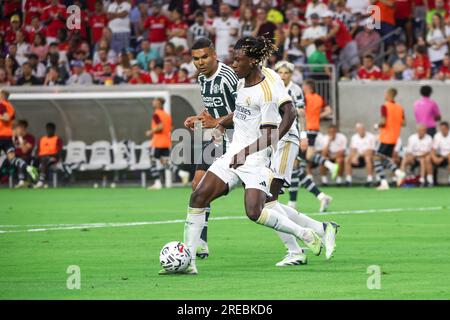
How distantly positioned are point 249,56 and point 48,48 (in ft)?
72.2

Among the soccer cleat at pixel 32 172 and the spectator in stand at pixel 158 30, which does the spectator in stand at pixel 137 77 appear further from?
the soccer cleat at pixel 32 172

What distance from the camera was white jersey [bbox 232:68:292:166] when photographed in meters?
11.7

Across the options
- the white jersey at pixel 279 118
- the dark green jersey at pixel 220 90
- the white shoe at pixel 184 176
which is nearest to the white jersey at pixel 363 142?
the white shoe at pixel 184 176

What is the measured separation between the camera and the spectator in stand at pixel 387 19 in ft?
104

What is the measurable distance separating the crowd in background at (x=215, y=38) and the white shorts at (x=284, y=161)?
635 inches

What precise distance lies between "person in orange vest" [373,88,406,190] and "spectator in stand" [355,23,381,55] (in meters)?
2.92

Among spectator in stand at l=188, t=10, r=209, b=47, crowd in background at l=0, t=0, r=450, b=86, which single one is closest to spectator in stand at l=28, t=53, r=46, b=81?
crowd in background at l=0, t=0, r=450, b=86

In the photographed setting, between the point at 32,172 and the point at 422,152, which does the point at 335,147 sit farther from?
the point at 32,172

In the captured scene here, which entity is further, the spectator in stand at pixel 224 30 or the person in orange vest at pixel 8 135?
the spectator in stand at pixel 224 30

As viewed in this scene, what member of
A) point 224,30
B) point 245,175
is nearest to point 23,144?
point 224,30

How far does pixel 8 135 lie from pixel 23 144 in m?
1.55

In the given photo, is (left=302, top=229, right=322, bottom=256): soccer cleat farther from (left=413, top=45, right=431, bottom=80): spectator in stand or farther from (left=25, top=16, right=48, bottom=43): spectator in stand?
(left=25, top=16, right=48, bottom=43): spectator in stand

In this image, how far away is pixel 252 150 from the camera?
11.7 meters

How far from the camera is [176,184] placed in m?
31.6
